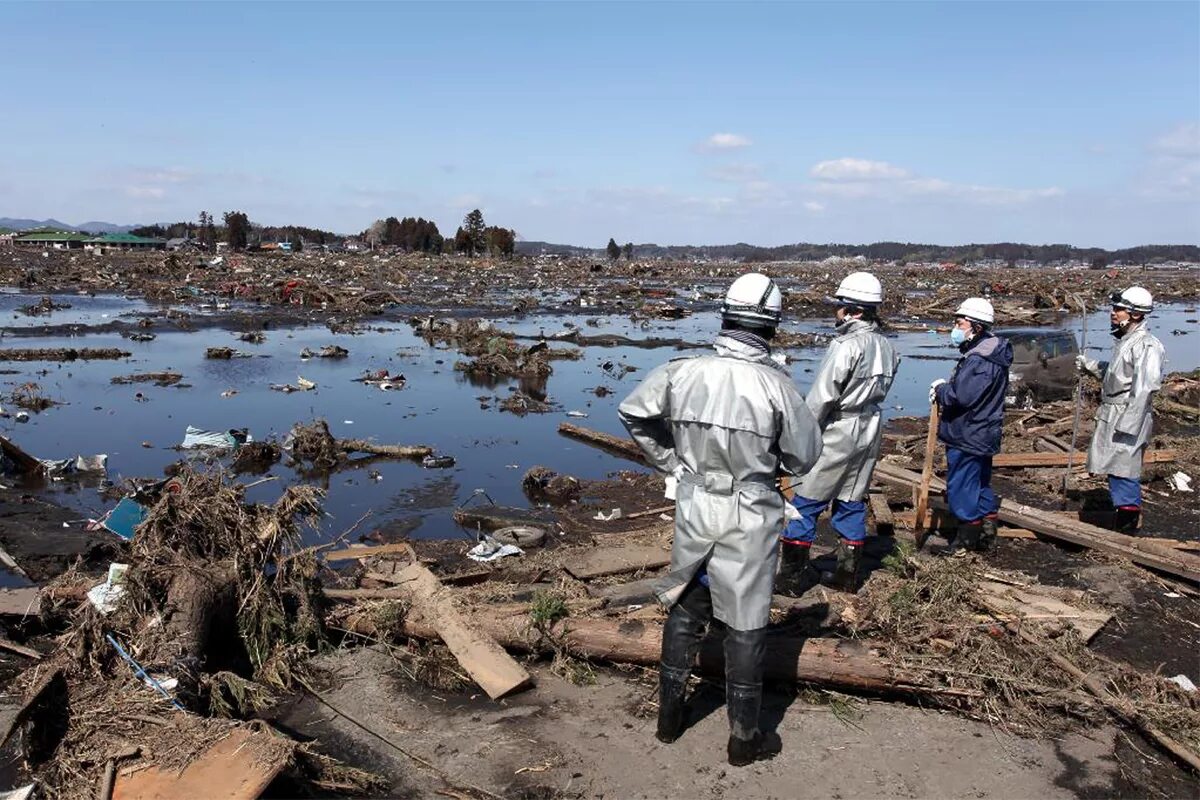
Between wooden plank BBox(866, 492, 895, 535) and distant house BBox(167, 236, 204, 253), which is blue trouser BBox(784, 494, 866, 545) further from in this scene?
distant house BBox(167, 236, 204, 253)

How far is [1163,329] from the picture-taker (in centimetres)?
2994

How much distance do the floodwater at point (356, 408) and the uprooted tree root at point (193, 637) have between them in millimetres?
1182

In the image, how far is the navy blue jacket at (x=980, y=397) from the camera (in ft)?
20.4

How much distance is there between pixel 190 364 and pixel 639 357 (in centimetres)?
1016

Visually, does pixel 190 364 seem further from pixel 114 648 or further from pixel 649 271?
pixel 649 271

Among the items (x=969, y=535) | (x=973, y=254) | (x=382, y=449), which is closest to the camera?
(x=969, y=535)

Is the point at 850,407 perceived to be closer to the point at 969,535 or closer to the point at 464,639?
the point at 969,535

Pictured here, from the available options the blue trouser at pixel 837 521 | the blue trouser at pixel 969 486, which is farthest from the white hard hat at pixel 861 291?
the blue trouser at pixel 969 486

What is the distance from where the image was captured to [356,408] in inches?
524

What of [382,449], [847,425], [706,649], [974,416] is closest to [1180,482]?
[974,416]

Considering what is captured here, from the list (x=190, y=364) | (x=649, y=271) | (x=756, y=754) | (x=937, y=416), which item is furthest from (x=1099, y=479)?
(x=649, y=271)

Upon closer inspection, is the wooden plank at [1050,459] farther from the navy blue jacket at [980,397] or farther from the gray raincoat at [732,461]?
the gray raincoat at [732,461]

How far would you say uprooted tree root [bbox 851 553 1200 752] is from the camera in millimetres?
4090

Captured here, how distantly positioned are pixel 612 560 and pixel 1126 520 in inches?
180
